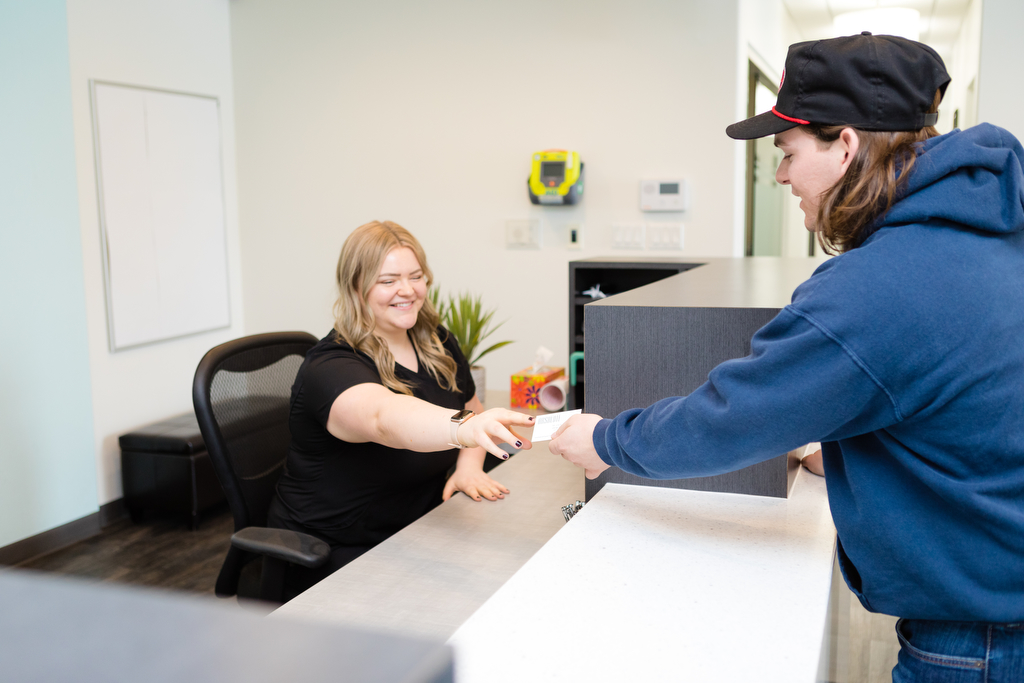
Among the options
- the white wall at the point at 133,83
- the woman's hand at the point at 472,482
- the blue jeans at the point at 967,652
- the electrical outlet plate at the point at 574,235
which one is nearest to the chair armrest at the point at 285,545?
the woman's hand at the point at 472,482

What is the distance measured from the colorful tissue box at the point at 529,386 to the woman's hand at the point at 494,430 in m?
1.24

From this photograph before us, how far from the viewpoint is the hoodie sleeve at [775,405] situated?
0.81m

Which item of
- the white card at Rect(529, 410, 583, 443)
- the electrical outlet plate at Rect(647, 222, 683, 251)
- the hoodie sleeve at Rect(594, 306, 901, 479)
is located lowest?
the white card at Rect(529, 410, 583, 443)

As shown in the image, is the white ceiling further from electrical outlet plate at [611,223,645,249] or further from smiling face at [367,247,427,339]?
smiling face at [367,247,427,339]

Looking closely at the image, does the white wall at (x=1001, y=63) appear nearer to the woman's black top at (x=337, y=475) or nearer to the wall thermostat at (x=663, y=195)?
the wall thermostat at (x=663, y=195)

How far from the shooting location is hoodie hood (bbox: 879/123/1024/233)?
83 centimetres

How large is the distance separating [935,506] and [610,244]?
2.87 metres

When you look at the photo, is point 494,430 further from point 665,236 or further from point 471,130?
point 471,130

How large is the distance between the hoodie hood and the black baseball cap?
6 centimetres

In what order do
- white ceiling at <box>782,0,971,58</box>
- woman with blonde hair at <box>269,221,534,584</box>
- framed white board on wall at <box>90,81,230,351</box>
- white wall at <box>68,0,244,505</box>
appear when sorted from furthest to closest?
white ceiling at <box>782,0,971,58</box> < framed white board on wall at <box>90,81,230,351</box> < white wall at <box>68,0,244,505</box> < woman with blonde hair at <box>269,221,534,584</box>

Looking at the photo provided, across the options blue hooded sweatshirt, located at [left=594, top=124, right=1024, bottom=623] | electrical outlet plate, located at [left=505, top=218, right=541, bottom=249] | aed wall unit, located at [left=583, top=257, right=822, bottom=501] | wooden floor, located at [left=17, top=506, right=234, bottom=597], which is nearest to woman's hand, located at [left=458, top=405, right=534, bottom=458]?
aed wall unit, located at [left=583, top=257, right=822, bottom=501]

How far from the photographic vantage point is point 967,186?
0.84 meters

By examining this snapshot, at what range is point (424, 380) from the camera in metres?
1.98

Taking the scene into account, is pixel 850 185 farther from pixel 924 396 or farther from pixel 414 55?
pixel 414 55
